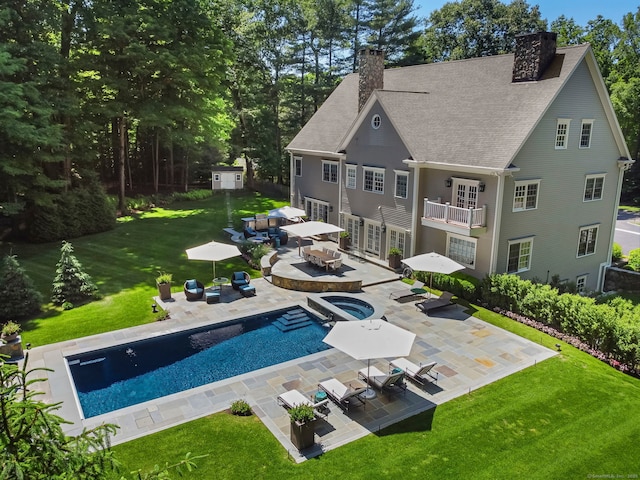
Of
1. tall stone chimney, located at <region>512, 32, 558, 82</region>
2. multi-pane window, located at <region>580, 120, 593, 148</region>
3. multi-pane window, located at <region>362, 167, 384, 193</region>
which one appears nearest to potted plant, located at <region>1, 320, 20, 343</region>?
multi-pane window, located at <region>362, 167, 384, 193</region>

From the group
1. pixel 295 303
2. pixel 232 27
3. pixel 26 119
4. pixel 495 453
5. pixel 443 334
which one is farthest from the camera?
pixel 232 27

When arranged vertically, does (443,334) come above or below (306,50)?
below

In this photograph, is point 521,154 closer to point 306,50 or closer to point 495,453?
point 495,453

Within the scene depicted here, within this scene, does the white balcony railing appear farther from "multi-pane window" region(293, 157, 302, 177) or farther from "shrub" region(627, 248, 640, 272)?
"shrub" region(627, 248, 640, 272)

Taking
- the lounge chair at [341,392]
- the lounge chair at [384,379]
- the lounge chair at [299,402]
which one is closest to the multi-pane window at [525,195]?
the lounge chair at [384,379]

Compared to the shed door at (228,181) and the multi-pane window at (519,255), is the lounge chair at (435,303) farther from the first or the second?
the shed door at (228,181)

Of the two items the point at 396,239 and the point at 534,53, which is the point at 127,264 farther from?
the point at 534,53

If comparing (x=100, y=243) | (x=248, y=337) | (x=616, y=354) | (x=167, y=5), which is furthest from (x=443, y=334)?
(x=167, y=5)
